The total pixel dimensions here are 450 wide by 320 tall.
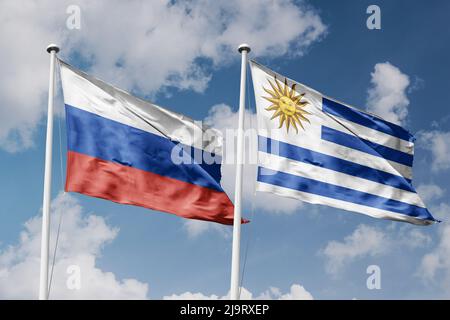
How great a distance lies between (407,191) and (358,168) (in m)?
1.98

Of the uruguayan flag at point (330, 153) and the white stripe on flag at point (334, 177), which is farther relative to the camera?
the uruguayan flag at point (330, 153)

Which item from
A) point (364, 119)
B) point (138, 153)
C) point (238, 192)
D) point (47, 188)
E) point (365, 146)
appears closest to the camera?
point (47, 188)

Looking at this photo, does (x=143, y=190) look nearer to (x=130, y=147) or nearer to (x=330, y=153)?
(x=130, y=147)

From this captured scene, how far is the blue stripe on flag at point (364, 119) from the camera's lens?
1984cm

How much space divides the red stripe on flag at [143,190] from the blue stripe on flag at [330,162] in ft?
6.65

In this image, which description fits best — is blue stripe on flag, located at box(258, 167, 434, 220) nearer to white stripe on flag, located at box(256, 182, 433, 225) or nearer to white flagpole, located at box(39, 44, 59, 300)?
white stripe on flag, located at box(256, 182, 433, 225)

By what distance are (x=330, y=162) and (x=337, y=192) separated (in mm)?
979

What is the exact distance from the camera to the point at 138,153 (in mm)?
17500

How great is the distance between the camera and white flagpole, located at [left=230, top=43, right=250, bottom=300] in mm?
16328

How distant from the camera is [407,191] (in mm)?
20297

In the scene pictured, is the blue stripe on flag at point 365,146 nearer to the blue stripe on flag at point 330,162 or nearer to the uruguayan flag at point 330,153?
the uruguayan flag at point 330,153

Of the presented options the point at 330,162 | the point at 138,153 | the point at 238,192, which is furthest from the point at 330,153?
the point at 138,153

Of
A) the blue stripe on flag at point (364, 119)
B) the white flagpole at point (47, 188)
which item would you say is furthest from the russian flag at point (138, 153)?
the blue stripe on flag at point (364, 119)
